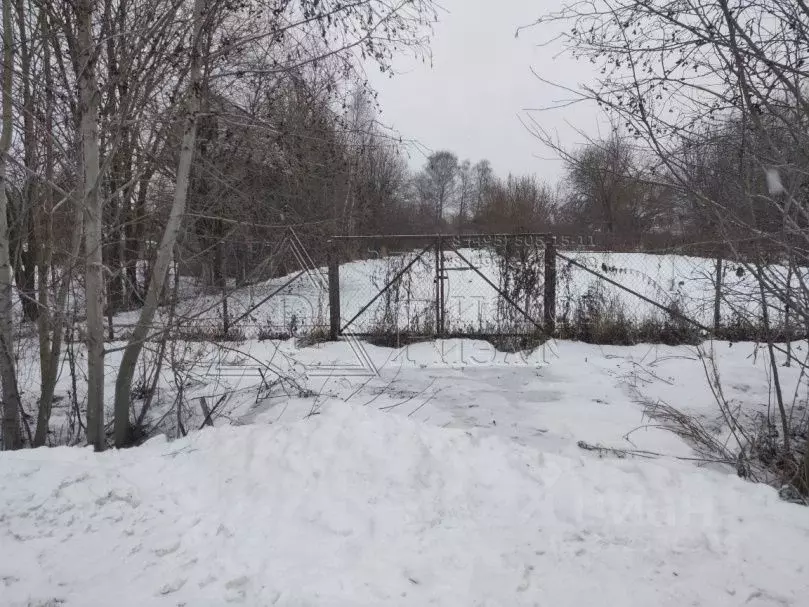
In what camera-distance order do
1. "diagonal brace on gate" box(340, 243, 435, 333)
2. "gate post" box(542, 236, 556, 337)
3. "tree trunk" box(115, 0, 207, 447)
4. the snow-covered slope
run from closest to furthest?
1. the snow-covered slope
2. "tree trunk" box(115, 0, 207, 447)
3. "gate post" box(542, 236, 556, 337)
4. "diagonal brace on gate" box(340, 243, 435, 333)

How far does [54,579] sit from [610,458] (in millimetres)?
3317

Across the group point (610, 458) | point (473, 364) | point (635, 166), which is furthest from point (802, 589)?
point (473, 364)

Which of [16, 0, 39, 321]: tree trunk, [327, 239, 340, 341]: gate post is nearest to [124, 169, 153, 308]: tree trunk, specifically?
[16, 0, 39, 321]: tree trunk

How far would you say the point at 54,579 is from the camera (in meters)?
2.32

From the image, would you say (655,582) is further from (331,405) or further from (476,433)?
(331,405)

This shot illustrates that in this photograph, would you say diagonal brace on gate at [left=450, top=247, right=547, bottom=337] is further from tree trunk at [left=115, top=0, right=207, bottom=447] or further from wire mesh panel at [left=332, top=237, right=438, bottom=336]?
tree trunk at [left=115, top=0, right=207, bottom=447]

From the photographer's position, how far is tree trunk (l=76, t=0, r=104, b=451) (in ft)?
11.4

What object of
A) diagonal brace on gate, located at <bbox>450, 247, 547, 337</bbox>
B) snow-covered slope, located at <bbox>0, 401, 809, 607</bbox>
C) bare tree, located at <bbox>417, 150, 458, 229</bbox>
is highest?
bare tree, located at <bbox>417, 150, 458, 229</bbox>

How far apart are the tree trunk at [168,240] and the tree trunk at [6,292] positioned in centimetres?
82

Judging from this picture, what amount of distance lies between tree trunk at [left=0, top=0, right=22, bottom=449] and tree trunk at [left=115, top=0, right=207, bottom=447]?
0.82 metres

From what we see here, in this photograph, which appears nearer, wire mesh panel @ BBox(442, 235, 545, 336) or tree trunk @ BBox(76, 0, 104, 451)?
tree trunk @ BBox(76, 0, 104, 451)

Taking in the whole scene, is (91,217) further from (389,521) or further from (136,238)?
(389,521)

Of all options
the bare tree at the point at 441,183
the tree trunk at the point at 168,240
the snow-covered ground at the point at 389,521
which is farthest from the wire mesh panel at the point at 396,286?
the bare tree at the point at 441,183

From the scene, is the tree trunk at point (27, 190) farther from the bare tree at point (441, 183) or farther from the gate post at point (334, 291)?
the bare tree at point (441, 183)
